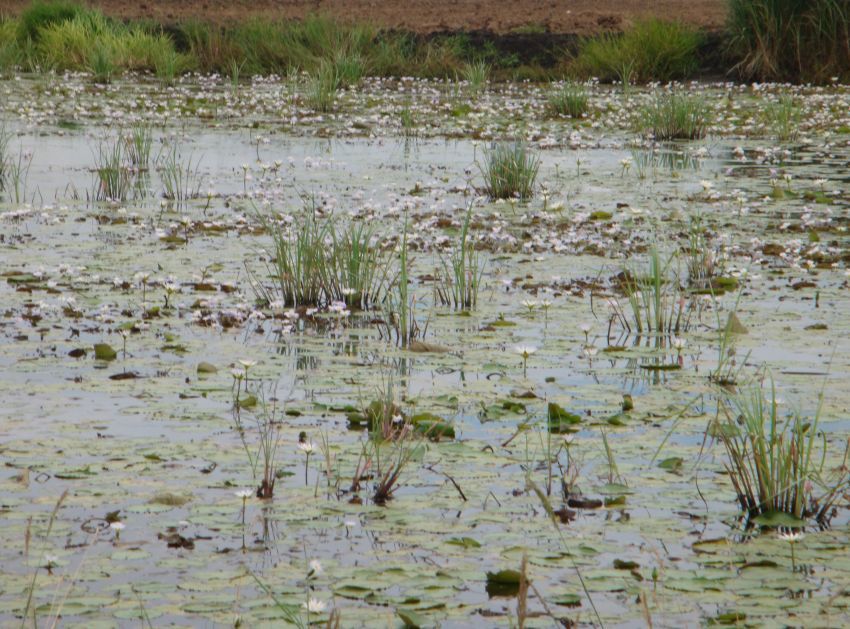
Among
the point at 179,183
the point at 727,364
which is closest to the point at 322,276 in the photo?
the point at 727,364

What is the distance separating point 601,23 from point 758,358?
25346 mm

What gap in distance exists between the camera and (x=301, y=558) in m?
3.72

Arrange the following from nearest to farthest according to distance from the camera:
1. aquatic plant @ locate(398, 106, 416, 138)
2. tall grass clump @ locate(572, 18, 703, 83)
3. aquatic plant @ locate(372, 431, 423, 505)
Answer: aquatic plant @ locate(372, 431, 423, 505)
aquatic plant @ locate(398, 106, 416, 138)
tall grass clump @ locate(572, 18, 703, 83)

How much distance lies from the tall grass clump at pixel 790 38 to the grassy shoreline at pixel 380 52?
0.09 ft

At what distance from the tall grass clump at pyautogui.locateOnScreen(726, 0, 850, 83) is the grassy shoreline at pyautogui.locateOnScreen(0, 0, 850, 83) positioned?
0.03m

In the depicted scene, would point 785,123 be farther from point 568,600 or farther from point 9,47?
point 9,47

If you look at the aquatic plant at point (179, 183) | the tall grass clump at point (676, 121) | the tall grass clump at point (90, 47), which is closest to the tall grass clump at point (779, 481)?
the aquatic plant at point (179, 183)

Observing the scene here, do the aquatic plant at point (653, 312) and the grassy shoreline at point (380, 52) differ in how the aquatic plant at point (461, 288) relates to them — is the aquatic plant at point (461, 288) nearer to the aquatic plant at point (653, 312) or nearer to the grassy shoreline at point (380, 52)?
the aquatic plant at point (653, 312)

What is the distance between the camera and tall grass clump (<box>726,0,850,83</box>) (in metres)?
19.9

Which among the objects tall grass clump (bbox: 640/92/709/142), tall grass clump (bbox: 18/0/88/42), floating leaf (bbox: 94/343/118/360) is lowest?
floating leaf (bbox: 94/343/118/360)

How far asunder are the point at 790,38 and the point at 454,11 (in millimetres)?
16583

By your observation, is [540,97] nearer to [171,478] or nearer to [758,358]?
[758,358]

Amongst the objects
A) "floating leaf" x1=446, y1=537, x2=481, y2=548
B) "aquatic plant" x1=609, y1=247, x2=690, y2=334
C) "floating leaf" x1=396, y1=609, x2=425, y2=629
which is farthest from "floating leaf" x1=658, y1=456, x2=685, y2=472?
"aquatic plant" x1=609, y1=247, x2=690, y2=334

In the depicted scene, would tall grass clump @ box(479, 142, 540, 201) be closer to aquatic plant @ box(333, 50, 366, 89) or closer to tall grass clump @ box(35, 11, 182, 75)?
aquatic plant @ box(333, 50, 366, 89)
